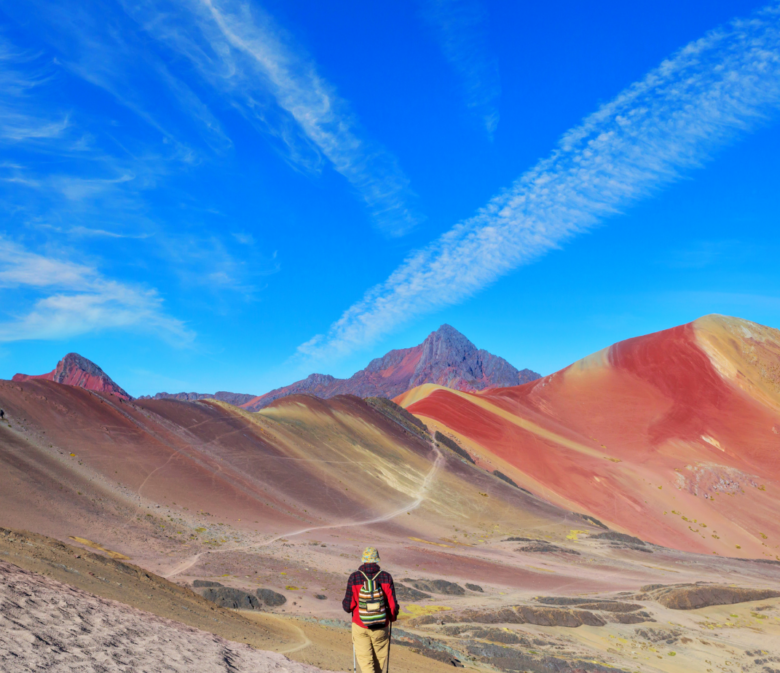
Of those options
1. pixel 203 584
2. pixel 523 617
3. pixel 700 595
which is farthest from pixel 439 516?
pixel 203 584

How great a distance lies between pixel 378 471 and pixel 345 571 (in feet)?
73.4

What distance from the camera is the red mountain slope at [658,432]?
164ft

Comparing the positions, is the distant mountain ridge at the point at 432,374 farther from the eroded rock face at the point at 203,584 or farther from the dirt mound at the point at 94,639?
the dirt mound at the point at 94,639

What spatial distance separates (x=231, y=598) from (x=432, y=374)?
16148 cm

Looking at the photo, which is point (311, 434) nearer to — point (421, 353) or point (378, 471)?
point (378, 471)

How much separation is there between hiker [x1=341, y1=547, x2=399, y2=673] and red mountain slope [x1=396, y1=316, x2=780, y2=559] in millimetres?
47216

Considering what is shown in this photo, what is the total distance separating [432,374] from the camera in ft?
576

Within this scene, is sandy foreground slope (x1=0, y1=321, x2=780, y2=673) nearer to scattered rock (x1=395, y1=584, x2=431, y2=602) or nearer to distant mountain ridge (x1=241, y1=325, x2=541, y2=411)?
scattered rock (x1=395, y1=584, x2=431, y2=602)

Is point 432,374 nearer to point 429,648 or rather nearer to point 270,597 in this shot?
point 270,597

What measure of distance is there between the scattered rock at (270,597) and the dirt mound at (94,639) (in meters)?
7.95

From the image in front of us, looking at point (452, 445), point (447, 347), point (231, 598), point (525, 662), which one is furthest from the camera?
point (447, 347)

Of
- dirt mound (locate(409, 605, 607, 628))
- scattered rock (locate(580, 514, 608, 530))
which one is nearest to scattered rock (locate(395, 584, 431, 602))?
dirt mound (locate(409, 605, 607, 628))

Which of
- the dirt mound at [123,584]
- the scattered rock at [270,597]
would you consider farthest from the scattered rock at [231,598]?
the dirt mound at [123,584]

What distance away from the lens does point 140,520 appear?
82.5 feet
